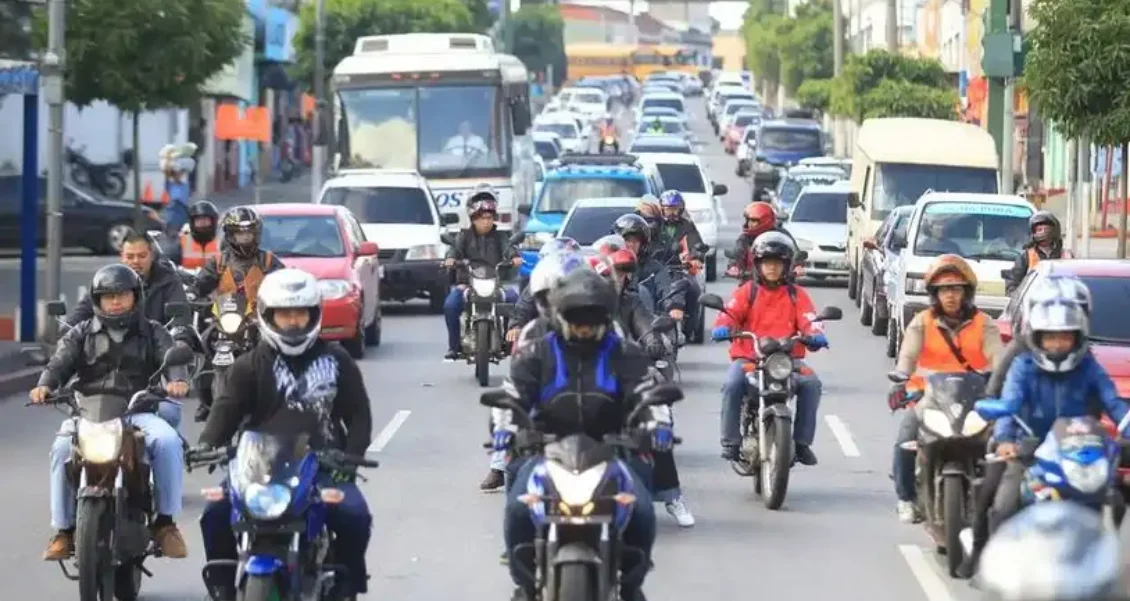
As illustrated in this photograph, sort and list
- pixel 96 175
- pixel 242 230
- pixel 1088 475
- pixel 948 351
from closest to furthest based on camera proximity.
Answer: pixel 1088 475
pixel 948 351
pixel 242 230
pixel 96 175

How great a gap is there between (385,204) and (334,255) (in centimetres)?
607

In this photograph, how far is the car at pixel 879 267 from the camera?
1078 inches

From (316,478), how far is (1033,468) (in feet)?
9.99

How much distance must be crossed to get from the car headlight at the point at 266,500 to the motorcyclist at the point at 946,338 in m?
4.56

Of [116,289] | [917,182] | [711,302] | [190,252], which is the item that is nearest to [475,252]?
[190,252]

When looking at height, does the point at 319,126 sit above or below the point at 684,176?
above

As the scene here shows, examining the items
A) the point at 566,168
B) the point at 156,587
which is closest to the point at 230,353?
the point at 156,587

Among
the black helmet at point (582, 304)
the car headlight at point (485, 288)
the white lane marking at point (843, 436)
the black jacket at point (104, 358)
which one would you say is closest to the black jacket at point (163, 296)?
the black jacket at point (104, 358)

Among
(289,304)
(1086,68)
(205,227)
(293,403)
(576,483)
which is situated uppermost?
(1086,68)

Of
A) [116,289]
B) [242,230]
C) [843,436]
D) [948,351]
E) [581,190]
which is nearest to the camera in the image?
[116,289]

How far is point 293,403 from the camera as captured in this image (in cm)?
938

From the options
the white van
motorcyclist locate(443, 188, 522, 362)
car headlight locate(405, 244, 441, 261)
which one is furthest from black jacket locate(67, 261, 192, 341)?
the white van

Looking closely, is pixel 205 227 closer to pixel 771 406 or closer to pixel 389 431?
pixel 389 431

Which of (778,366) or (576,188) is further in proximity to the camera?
(576,188)
